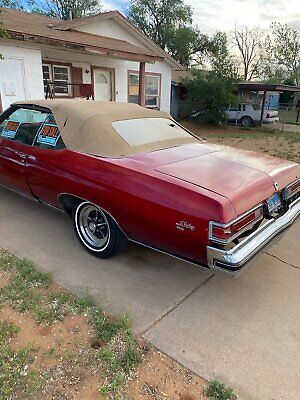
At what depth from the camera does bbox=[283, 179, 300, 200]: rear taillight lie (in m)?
3.09

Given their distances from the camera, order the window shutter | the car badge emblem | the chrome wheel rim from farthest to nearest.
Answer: the window shutter < the chrome wheel rim < the car badge emblem

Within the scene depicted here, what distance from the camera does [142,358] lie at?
7.16 ft

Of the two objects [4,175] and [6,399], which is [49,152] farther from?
[6,399]

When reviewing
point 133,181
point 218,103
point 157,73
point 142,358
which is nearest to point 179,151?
point 133,181

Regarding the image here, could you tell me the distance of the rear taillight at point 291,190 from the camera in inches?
122

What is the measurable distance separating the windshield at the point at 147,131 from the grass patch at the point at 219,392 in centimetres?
221

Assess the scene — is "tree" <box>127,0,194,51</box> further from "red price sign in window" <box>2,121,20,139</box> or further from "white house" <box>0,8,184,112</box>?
"red price sign in window" <box>2,121,20,139</box>

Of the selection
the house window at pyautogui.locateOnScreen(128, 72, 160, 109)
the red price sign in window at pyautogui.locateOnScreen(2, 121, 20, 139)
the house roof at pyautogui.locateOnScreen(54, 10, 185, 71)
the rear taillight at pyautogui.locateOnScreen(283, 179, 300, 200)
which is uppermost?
the house roof at pyautogui.locateOnScreen(54, 10, 185, 71)

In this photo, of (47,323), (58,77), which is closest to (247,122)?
(58,77)

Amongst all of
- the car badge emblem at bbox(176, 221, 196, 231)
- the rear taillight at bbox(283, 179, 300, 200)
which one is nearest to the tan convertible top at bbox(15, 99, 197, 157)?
the car badge emblem at bbox(176, 221, 196, 231)

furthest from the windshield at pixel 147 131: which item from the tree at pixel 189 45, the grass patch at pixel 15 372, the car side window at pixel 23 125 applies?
the tree at pixel 189 45

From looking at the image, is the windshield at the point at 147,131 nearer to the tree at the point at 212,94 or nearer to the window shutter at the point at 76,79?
the window shutter at the point at 76,79

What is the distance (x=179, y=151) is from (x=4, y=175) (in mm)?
2505

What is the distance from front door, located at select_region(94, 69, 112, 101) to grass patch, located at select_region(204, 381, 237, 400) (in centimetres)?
1298
